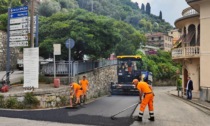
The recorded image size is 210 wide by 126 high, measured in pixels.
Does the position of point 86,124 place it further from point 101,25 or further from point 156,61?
point 156,61

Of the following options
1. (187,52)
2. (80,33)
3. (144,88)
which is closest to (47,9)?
(187,52)

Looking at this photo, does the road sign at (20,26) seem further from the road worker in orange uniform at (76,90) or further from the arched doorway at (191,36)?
the arched doorway at (191,36)

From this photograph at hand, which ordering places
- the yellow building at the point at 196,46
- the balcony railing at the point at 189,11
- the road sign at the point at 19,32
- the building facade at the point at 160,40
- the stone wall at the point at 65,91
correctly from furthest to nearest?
the building facade at the point at 160,40 → the balcony railing at the point at 189,11 → the yellow building at the point at 196,46 → the road sign at the point at 19,32 → the stone wall at the point at 65,91

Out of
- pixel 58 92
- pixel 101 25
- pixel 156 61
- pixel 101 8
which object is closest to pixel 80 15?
pixel 101 25

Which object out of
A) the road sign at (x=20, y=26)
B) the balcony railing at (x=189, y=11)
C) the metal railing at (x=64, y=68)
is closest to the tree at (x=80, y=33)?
the metal railing at (x=64, y=68)

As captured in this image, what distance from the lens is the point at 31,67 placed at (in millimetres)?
16281

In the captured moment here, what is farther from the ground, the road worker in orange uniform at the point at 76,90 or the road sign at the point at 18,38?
the road sign at the point at 18,38

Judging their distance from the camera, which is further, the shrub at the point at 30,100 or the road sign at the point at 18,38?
the road sign at the point at 18,38

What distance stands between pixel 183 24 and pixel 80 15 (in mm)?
10837

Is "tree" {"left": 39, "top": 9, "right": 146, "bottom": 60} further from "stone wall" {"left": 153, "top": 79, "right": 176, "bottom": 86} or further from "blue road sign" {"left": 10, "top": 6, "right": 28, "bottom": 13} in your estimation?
"stone wall" {"left": 153, "top": 79, "right": 176, "bottom": 86}

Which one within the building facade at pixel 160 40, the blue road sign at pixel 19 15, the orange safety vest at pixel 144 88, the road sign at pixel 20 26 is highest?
the building facade at pixel 160 40

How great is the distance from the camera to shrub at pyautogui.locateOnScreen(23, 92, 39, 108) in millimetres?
14484

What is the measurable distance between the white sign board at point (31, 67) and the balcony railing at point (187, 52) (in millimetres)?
13483

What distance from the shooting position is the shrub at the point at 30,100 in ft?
47.5
